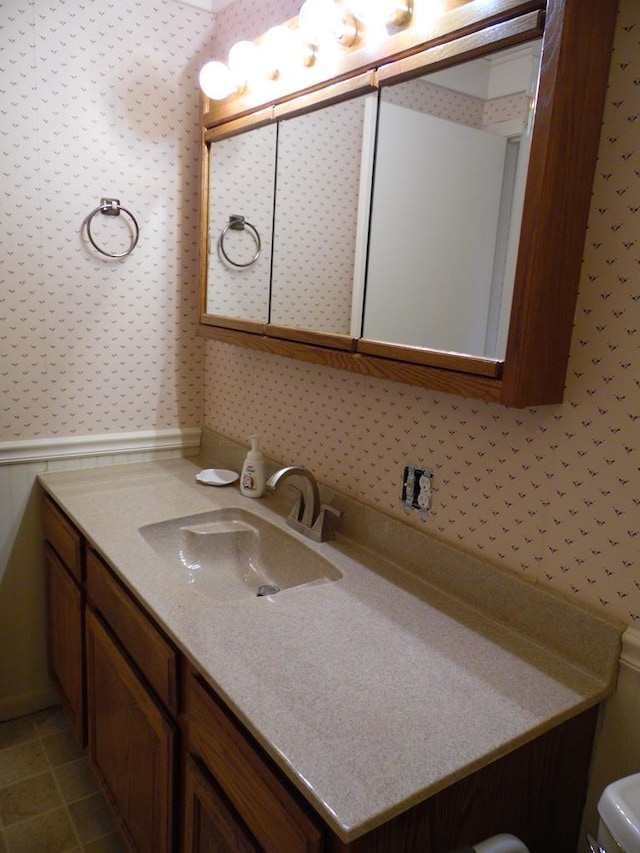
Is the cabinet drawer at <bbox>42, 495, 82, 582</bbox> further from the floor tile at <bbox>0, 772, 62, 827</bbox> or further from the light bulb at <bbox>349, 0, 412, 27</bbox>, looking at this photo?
the light bulb at <bbox>349, 0, 412, 27</bbox>

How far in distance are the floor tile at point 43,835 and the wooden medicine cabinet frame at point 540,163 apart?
58.7 inches

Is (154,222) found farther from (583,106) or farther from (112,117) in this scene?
(583,106)

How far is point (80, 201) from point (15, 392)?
23.4 inches

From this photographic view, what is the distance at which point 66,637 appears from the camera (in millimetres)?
1823

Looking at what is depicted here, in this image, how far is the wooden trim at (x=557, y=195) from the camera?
2.95 feet

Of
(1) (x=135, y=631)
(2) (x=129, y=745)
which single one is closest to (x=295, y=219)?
(1) (x=135, y=631)

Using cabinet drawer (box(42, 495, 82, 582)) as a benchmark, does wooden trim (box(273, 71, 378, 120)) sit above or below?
above

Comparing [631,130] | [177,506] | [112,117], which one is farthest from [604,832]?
[112,117]

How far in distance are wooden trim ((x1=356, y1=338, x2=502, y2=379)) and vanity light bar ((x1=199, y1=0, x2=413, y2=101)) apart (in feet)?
1.93

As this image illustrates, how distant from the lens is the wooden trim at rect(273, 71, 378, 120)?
4.10 feet

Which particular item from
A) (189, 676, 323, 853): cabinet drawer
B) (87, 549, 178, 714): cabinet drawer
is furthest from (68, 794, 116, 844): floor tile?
(189, 676, 323, 853): cabinet drawer

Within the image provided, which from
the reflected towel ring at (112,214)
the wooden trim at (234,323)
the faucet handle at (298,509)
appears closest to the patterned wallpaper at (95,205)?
the reflected towel ring at (112,214)

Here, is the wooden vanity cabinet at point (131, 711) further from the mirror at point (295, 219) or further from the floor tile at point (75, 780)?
the mirror at point (295, 219)

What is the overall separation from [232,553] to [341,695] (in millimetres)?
770
